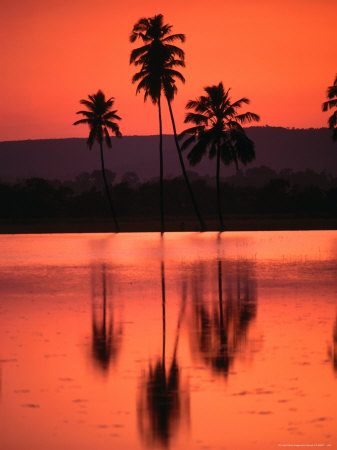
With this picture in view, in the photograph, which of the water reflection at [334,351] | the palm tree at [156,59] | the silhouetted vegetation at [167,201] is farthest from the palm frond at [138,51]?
the water reflection at [334,351]

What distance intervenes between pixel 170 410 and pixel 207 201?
122 meters

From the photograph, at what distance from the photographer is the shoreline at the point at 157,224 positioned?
84.1 meters

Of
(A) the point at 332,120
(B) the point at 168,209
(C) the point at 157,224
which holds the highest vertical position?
(A) the point at 332,120

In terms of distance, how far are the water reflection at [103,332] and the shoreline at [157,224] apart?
6037 centimetres

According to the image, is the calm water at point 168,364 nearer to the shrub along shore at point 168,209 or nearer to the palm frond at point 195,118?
the palm frond at point 195,118

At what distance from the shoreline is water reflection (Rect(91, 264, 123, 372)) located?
2377 inches

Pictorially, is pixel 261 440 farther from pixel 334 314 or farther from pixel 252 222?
pixel 252 222

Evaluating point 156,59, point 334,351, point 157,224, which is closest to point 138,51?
point 156,59

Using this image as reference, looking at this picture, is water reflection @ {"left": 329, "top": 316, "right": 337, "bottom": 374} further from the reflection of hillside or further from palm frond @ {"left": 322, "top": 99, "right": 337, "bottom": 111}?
palm frond @ {"left": 322, "top": 99, "right": 337, "bottom": 111}

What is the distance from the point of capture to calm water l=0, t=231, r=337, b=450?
8359 mm

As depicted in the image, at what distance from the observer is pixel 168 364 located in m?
11.8

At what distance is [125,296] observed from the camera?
68.7ft

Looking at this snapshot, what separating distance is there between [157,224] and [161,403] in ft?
282

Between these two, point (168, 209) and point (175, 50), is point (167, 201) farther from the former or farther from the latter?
point (175, 50)
